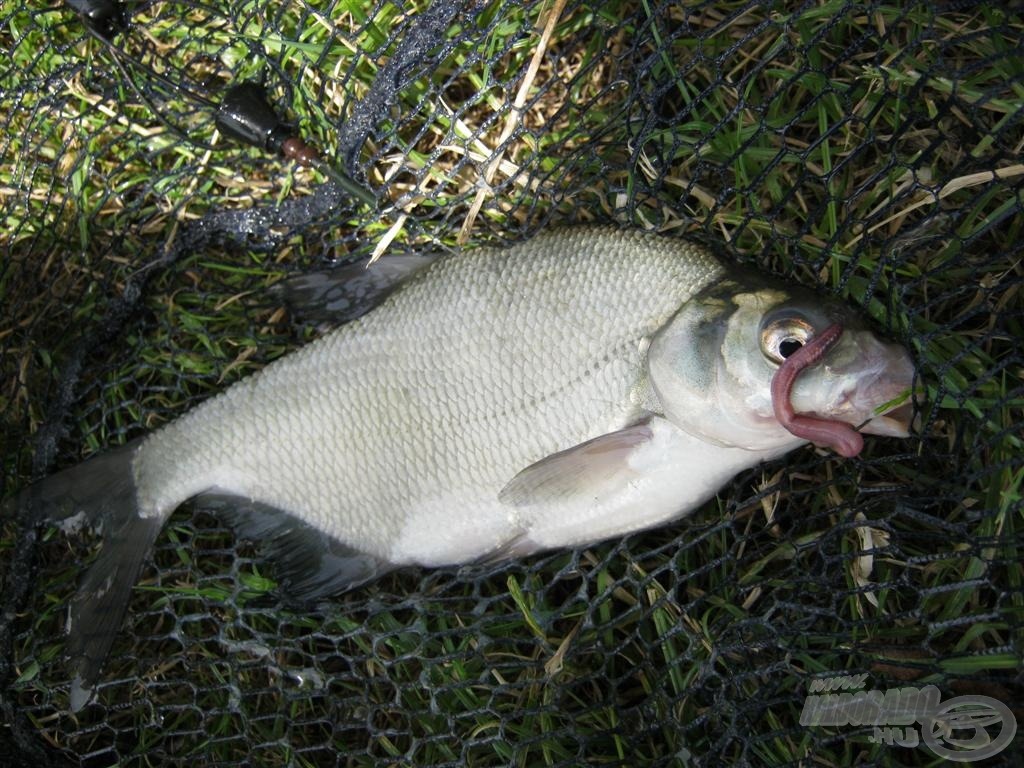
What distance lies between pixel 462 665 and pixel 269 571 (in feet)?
2.05

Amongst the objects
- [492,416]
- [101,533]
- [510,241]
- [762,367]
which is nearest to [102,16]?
[510,241]

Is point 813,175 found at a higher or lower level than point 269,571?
higher

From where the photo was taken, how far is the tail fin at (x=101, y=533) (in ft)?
6.87

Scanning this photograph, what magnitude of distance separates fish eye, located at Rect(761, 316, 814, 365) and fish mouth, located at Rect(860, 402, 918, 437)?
0.22m

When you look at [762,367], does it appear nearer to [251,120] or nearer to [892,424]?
[892,424]

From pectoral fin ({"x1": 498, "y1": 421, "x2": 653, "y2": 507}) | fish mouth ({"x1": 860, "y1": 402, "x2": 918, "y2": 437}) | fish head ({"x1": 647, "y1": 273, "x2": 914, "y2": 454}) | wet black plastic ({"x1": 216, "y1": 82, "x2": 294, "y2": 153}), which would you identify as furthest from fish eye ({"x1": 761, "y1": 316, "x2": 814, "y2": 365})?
wet black plastic ({"x1": 216, "y1": 82, "x2": 294, "y2": 153})

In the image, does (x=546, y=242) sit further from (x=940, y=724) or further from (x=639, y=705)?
(x=940, y=724)

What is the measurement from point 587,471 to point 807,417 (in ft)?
1.63

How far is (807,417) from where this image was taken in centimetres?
161

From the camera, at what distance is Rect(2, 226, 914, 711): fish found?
1.67 meters

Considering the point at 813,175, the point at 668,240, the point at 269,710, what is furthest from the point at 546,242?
the point at 269,710

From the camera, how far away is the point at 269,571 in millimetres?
2271

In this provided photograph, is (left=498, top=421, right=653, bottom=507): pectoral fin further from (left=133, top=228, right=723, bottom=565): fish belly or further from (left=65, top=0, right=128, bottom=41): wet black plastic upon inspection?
(left=65, top=0, right=128, bottom=41): wet black plastic

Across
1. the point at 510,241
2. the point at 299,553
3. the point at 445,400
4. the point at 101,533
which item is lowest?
the point at 101,533
